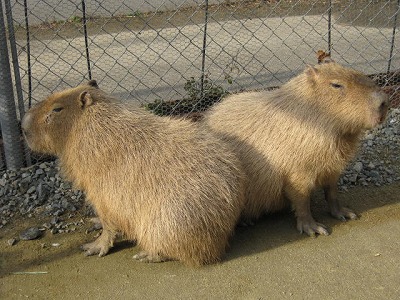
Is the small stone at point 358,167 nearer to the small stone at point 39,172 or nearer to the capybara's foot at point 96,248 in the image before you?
the capybara's foot at point 96,248

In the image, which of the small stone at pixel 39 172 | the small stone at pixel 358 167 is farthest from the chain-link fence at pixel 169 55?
the small stone at pixel 358 167

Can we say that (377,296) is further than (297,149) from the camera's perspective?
No

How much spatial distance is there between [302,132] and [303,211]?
0.55 meters

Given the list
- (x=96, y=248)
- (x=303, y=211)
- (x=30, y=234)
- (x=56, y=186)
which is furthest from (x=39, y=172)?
(x=303, y=211)

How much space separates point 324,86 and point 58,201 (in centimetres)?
207

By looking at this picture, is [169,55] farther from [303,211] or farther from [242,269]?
[242,269]

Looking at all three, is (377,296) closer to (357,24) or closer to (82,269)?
(82,269)

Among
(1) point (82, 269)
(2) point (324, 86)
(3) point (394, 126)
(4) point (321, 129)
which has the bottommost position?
(1) point (82, 269)

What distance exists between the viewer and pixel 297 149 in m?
3.30

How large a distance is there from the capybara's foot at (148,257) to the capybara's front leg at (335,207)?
4.11 ft

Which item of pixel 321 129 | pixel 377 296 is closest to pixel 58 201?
pixel 321 129

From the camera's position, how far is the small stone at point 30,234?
3.48 metres

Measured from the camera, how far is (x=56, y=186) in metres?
4.03

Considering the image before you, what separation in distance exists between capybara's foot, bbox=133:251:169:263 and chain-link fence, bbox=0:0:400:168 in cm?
146
